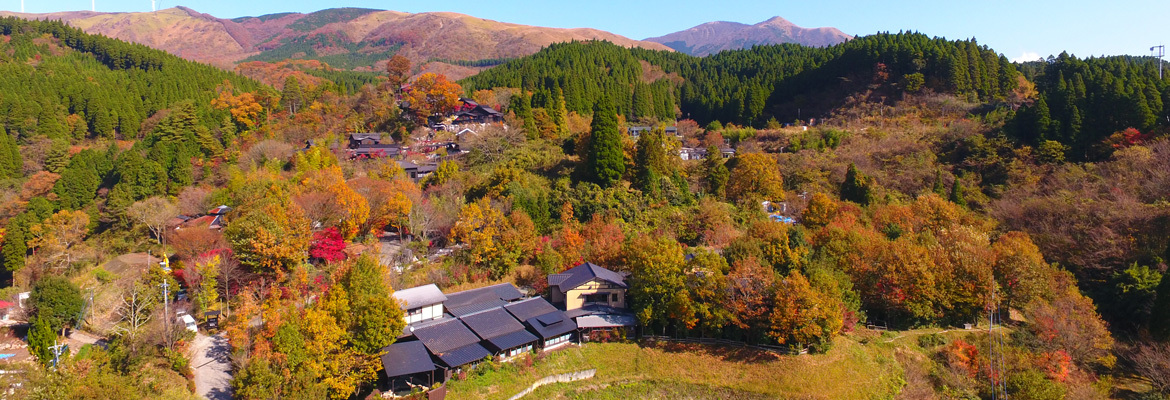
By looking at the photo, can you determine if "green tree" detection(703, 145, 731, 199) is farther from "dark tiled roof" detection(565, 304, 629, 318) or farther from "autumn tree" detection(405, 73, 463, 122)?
"autumn tree" detection(405, 73, 463, 122)

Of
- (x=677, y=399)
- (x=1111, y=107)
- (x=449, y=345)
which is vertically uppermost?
(x=1111, y=107)

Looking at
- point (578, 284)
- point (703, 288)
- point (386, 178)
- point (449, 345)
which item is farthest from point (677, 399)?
point (386, 178)

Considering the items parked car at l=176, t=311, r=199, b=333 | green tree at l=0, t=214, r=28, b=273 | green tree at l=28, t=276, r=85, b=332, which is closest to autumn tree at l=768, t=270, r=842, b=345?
parked car at l=176, t=311, r=199, b=333

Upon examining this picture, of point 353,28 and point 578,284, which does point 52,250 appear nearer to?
point 578,284

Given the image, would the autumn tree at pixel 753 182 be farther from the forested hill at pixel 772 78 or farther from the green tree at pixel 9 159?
the green tree at pixel 9 159

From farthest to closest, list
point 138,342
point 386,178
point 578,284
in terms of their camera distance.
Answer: point 386,178 → point 578,284 → point 138,342

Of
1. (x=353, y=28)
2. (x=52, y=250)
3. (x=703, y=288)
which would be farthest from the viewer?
(x=353, y=28)

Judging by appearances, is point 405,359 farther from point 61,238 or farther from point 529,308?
point 61,238

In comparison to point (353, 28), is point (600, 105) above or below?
below

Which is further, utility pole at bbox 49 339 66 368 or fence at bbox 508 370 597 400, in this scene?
fence at bbox 508 370 597 400
